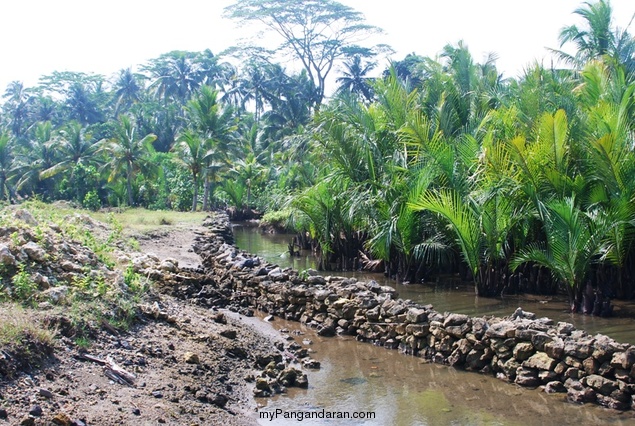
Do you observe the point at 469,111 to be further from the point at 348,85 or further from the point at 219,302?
the point at 348,85

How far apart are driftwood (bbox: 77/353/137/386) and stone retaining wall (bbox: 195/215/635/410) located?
4547mm

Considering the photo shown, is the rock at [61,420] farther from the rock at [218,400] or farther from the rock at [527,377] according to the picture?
the rock at [527,377]

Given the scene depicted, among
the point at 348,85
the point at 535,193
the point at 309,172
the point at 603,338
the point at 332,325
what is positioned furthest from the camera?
the point at 348,85

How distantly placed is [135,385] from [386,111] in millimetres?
12097

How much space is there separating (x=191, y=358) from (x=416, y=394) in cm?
289

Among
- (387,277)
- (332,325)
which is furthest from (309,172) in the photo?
(332,325)

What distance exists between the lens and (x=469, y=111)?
61.4 ft

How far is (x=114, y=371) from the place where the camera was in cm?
670

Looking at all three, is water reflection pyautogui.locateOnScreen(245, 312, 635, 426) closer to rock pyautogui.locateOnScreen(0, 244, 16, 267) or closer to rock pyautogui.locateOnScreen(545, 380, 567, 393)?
rock pyautogui.locateOnScreen(545, 380, 567, 393)

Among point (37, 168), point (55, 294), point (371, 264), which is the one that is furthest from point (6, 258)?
point (37, 168)

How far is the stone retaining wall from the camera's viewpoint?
742 cm

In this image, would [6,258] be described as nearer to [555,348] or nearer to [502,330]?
[502,330]

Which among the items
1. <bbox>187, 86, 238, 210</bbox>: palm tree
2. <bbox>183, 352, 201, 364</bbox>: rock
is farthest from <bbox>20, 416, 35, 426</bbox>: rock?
<bbox>187, 86, 238, 210</bbox>: palm tree

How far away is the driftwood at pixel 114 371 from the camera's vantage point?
21.7ft
